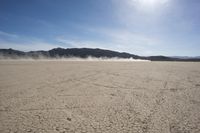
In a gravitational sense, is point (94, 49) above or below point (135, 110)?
above

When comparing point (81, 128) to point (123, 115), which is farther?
point (123, 115)

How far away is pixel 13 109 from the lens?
432 centimetres

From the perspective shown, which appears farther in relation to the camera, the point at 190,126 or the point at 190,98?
the point at 190,98

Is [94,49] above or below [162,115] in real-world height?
above

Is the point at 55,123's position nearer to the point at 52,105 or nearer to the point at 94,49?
the point at 52,105

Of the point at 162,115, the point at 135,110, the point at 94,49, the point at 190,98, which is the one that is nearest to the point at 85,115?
the point at 135,110

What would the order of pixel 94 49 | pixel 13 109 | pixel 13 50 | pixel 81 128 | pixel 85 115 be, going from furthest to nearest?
pixel 94 49 < pixel 13 50 < pixel 13 109 < pixel 85 115 < pixel 81 128

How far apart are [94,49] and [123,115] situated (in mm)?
102741

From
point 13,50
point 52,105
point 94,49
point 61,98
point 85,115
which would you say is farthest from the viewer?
point 94,49

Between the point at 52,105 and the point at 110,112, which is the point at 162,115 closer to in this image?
the point at 110,112

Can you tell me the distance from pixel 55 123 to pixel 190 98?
5082mm

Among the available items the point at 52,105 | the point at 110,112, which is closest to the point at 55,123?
the point at 52,105

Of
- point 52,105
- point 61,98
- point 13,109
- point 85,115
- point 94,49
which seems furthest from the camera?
point 94,49

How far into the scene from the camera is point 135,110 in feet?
14.6
